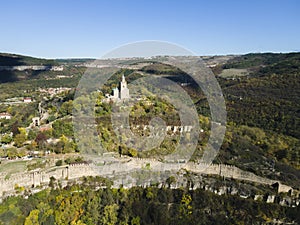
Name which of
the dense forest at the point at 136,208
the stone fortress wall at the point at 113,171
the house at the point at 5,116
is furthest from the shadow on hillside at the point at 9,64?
the dense forest at the point at 136,208

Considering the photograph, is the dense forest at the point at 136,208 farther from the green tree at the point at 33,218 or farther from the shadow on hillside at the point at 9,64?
the shadow on hillside at the point at 9,64

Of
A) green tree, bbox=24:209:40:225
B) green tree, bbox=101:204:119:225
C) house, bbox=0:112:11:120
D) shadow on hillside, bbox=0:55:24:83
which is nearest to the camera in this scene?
green tree, bbox=24:209:40:225

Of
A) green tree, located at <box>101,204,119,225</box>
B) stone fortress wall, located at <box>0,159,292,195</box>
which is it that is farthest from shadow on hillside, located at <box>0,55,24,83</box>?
green tree, located at <box>101,204,119,225</box>

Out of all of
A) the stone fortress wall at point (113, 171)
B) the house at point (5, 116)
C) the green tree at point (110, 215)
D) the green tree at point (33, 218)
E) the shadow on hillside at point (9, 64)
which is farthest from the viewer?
the shadow on hillside at point (9, 64)

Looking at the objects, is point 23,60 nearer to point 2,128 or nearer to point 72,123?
point 2,128

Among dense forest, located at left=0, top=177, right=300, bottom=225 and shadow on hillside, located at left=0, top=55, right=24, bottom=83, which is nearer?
dense forest, located at left=0, top=177, right=300, bottom=225

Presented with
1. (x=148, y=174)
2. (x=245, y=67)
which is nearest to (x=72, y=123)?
(x=148, y=174)

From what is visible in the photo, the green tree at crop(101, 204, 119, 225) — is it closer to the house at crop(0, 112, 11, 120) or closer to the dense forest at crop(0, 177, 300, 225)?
the dense forest at crop(0, 177, 300, 225)

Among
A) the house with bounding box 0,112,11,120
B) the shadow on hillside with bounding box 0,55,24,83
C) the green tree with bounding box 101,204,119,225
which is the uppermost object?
the shadow on hillside with bounding box 0,55,24,83
